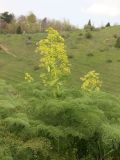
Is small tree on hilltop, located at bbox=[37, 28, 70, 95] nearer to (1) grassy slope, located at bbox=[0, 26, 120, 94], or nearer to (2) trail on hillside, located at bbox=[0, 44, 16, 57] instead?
(1) grassy slope, located at bbox=[0, 26, 120, 94]

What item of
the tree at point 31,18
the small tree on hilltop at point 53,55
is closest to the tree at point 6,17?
the tree at point 31,18

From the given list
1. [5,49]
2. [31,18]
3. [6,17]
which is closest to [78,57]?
[5,49]

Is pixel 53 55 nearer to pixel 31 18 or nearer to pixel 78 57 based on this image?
pixel 78 57

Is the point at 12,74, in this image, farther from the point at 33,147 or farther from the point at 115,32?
the point at 33,147

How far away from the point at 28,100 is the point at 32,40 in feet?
163

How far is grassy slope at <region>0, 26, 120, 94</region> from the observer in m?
48.2

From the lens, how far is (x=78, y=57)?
55.8m

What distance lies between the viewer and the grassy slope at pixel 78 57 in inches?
1898

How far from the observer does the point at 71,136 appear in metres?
12.2

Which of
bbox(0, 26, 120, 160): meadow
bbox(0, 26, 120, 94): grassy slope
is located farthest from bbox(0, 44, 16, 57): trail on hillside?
bbox(0, 26, 120, 160): meadow

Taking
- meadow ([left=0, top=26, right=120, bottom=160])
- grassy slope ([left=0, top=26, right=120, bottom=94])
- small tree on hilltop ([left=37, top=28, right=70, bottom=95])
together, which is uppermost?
Result: small tree on hilltop ([left=37, top=28, right=70, bottom=95])

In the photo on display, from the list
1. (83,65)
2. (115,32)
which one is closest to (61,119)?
(83,65)

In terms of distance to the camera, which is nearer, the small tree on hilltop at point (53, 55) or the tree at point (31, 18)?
the small tree on hilltop at point (53, 55)

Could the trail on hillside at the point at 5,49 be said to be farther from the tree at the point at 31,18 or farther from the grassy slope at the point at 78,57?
the tree at the point at 31,18
